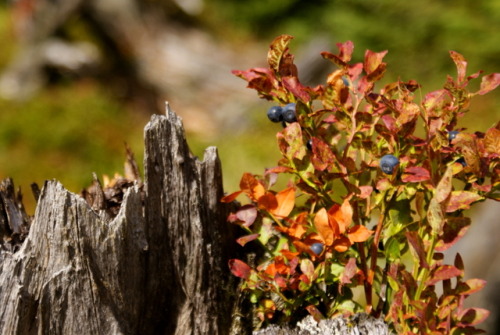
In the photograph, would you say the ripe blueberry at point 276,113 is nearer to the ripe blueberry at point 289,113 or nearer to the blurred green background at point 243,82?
the ripe blueberry at point 289,113

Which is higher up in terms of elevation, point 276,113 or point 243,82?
point 243,82

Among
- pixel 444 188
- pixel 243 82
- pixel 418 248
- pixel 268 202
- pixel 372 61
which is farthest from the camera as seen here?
pixel 243 82

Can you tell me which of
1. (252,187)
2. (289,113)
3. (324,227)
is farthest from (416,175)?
(252,187)

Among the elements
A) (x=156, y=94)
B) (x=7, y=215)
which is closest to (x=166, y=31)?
(x=156, y=94)

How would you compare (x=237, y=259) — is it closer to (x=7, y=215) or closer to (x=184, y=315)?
(x=184, y=315)

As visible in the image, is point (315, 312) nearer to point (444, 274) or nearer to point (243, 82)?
point (444, 274)

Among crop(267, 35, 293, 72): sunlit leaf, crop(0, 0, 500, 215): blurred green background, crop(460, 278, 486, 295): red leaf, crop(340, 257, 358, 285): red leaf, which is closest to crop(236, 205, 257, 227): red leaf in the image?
crop(340, 257, 358, 285): red leaf

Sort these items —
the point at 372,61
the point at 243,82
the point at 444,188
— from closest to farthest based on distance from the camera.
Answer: the point at 444,188
the point at 372,61
the point at 243,82
